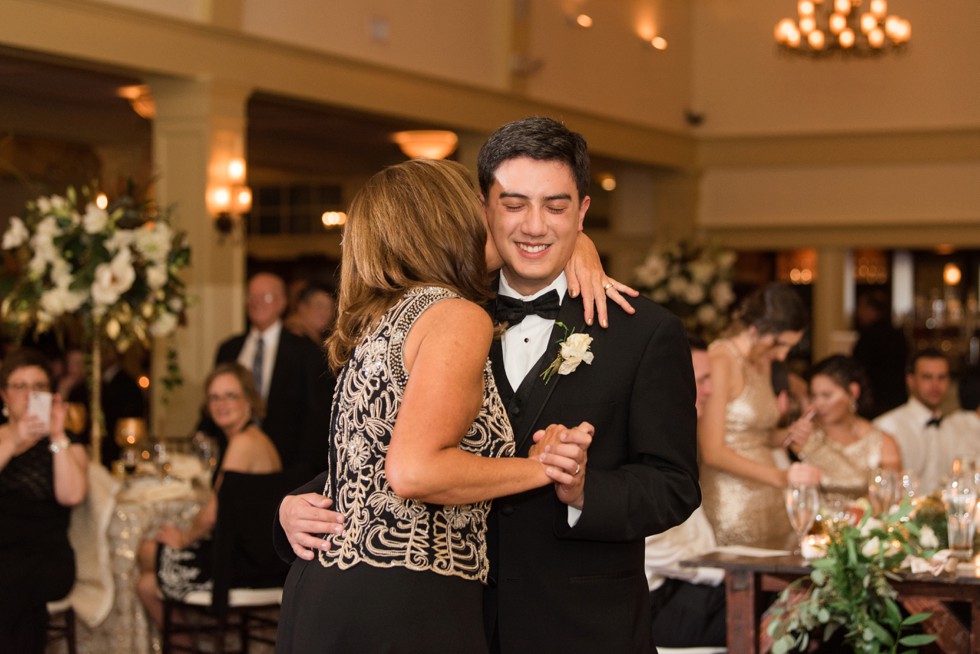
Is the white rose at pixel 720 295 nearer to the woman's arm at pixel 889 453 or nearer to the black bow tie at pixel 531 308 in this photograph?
the woman's arm at pixel 889 453

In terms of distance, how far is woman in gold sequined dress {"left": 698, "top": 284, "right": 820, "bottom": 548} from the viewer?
5133 mm

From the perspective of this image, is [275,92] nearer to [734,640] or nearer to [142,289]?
[142,289]

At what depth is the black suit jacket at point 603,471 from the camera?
2.27m

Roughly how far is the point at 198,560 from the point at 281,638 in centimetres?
354

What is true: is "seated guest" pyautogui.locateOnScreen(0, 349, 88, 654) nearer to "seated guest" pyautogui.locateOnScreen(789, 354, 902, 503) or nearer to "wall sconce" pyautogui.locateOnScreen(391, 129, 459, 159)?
"seated guest" pyautogui.locateOnScreen(789, 354, 902, 503)

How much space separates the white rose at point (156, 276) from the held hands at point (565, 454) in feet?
13.5

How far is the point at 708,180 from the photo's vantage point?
14.6m

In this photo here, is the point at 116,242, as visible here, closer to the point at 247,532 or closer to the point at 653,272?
the point at 247,532

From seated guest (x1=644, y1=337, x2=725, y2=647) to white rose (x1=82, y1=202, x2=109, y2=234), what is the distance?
111 inches

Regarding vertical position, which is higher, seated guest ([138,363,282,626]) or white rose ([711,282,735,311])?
white rose ([711,282,735,311])

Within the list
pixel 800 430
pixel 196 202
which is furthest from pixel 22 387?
pixel 196 202

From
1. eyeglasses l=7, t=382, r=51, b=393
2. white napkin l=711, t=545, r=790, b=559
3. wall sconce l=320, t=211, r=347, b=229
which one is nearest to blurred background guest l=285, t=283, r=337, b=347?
eyeglasses l=7, t=382, r=51, b=393

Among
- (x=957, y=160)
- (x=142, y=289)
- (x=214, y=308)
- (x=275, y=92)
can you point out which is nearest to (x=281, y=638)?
(x=142, y=289)

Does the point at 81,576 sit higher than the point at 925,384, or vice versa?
the point at 925,384
